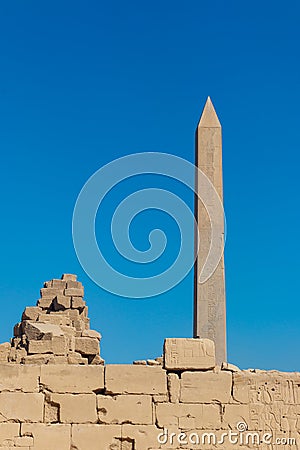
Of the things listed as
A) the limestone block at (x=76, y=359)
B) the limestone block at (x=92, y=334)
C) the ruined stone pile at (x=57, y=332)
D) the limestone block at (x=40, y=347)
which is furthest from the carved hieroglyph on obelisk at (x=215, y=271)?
the limestone block at (x=40, y=347)

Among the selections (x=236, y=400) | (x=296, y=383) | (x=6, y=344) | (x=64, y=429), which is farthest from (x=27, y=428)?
(x=6, y=344)

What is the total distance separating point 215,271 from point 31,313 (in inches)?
137

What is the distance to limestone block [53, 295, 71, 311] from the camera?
15107 millimetres

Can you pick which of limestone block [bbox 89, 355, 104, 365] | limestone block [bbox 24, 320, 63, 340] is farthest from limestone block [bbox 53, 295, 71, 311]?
limestone block [bbox 89, 355, 104, 365]

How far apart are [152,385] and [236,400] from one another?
3.18 ft

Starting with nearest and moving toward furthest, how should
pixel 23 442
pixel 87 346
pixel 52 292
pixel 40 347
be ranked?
pixel 23 442 → pixel 40 347 → pixel 87 346 → pixel 52 292

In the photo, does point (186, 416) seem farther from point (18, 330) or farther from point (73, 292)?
point (73, 292)

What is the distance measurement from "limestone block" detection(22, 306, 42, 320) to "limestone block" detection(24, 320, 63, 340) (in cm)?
197

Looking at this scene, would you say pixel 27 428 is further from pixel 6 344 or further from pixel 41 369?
pixel 6 344

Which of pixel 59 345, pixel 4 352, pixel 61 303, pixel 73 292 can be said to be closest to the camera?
pixel 59 345

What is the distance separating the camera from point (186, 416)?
8.80 meters

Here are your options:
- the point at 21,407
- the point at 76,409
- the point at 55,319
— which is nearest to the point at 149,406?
the point at 76,409

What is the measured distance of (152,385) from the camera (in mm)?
8867
